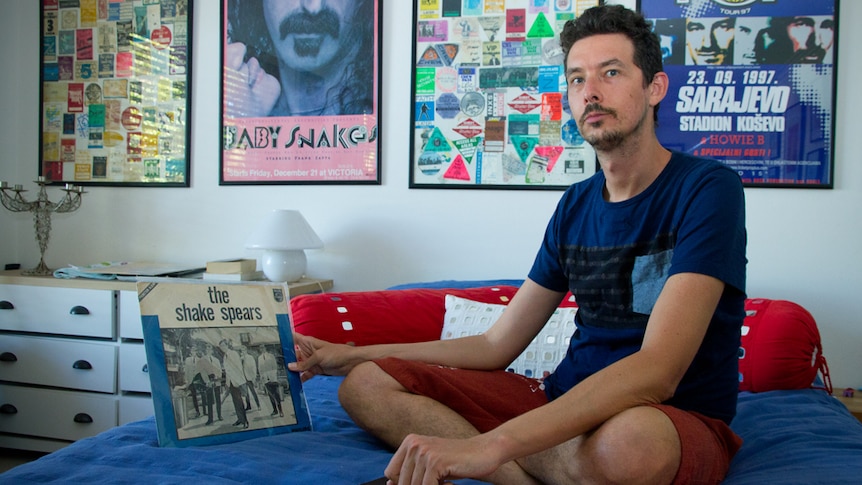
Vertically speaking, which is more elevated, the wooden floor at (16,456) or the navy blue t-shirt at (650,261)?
the navy blue t-shirt at (650,261)

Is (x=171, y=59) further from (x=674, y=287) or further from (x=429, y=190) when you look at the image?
(x=674, y=287)

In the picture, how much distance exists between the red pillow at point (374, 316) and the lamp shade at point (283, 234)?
20.6 inches

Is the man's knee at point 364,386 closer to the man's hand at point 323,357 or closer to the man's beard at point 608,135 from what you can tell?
the man's hand at point 323,357

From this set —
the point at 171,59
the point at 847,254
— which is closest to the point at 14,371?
the point at 171,59

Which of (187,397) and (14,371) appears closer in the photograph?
(187,397)

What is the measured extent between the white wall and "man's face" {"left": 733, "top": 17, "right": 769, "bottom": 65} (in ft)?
0.83

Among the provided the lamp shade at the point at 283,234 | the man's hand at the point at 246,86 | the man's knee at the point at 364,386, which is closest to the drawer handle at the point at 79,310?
the lamp shade at the point at 283,234

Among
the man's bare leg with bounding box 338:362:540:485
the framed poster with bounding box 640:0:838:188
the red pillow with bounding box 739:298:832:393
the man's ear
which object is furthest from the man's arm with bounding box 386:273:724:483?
the framed poster with bounding box 640:0:838:188

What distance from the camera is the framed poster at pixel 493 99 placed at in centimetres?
240

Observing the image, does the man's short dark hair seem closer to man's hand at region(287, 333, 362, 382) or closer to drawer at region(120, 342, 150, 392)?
man's hand at region(287, 333, 362, 382)

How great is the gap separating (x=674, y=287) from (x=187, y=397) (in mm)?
807

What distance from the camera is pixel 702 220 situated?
1.05m

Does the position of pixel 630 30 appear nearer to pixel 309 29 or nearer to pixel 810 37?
pixel 810 37

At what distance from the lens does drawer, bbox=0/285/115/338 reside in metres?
2.41
